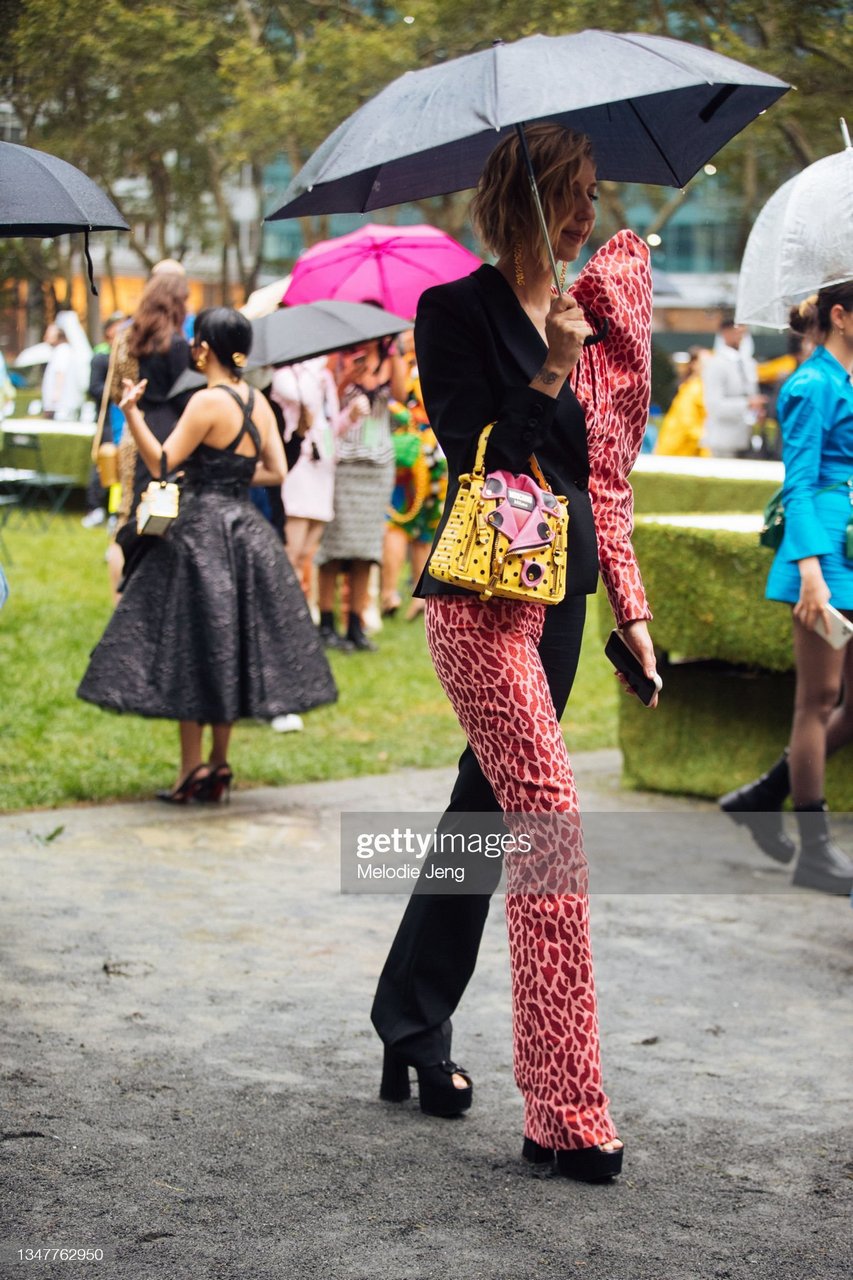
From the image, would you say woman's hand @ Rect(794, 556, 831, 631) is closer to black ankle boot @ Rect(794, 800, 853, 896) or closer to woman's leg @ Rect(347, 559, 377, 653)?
black ankle boot @ Rect(794, 800, 853, 896)

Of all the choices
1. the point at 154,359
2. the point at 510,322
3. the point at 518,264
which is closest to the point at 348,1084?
the point at 510,322

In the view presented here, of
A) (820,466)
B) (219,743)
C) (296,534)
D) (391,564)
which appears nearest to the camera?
(820,466)

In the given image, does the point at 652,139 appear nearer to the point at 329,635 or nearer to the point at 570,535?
the point at 570,535

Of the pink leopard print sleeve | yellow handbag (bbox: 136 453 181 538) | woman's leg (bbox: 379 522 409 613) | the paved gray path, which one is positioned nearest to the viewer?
the paved gray path

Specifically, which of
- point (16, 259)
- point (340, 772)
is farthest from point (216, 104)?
point (340, 772)

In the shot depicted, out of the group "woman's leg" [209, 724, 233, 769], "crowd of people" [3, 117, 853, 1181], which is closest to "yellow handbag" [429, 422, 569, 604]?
"crowd of people" [3, 117, 853, 1181]

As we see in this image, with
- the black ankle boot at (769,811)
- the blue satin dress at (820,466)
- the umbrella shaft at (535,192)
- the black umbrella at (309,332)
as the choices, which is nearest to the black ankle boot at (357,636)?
the black umbrella at (309,332)

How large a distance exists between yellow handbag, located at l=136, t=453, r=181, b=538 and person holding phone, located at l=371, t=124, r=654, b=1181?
3.34m

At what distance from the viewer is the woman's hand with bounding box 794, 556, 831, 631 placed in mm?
5562

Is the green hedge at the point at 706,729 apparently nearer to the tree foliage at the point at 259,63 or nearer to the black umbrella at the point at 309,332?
the black umbrella at the point at 309,332

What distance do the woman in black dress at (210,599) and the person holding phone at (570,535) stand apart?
3393 millimetres

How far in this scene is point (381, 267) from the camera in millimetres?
10266

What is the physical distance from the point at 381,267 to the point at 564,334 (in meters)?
7.17

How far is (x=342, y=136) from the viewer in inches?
146
